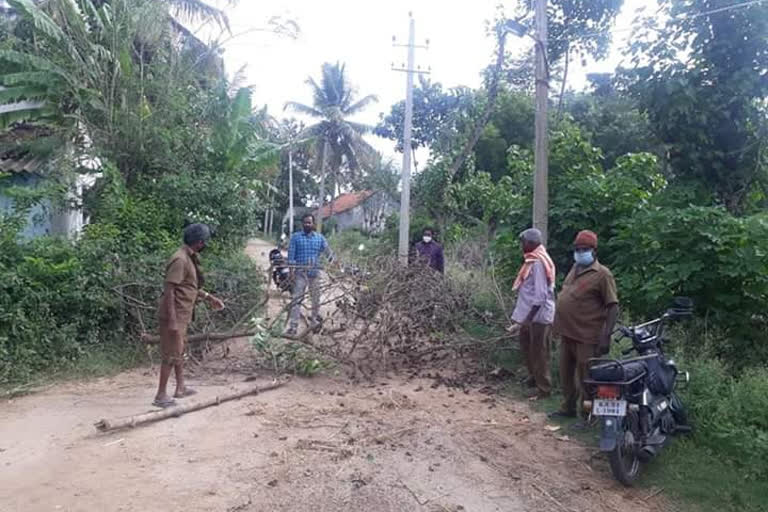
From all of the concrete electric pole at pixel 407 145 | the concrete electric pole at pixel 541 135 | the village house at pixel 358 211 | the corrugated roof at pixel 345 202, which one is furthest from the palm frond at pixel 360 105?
the concrete electric pole at pixel 541 135

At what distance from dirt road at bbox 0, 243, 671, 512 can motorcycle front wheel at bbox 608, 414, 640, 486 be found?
0.12 metres

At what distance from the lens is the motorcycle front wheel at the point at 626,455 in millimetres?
4410

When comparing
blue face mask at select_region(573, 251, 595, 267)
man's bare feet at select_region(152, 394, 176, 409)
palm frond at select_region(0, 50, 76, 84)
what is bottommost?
man's bare feet at select_region(152, 394, 176, 409)

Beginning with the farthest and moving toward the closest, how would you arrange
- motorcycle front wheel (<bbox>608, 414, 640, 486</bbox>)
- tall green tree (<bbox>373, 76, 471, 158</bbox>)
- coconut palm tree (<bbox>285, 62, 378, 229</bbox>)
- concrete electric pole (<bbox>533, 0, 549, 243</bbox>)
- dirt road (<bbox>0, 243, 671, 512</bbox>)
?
1. coconut palm tree (<bbox>285, 62, 378, 229</bbox>)
2. tall green tree (<bbox>373, 76, 471, 158</bbox>)
3. concrete electric pole (<bbox>533, 0, 549, 243</bbox>)
4. motorcycle front wheel (<bbox>608, 414, 640, 486</bbox>)
5. dirt road (<bbox>0, 243, 671, 512</bbox>)

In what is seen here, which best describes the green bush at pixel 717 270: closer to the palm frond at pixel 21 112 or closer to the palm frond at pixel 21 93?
the palm frond at pixel 21 93

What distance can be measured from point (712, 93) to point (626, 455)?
589 centimetres

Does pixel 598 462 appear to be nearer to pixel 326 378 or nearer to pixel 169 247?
pixel 326 378

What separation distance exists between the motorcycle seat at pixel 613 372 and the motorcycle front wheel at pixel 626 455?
0.94 ft

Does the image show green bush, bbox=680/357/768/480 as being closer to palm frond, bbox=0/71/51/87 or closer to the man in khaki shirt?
the man in khaki shirt

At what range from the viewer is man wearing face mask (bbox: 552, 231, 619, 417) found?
546 centimetres

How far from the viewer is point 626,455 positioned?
4559 mm

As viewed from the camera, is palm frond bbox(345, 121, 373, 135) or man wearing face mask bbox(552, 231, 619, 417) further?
palm frond bbox(345, 121, 373, 135)

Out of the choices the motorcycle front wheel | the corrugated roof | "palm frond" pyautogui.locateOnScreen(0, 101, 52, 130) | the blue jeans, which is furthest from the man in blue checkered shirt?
the corrugated roof

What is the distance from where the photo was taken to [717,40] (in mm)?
8422
